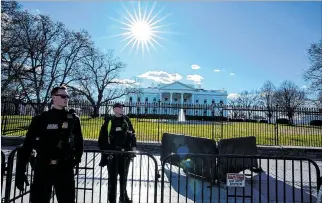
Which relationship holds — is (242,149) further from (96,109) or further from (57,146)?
(96,109)

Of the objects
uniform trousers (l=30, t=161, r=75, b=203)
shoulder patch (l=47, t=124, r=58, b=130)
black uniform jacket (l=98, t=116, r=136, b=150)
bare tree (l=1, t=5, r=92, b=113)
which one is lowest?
uniform trousers (l=30, t=161, r=75, b=203)

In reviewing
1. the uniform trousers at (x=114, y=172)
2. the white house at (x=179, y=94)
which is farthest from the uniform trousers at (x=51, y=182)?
the white house at (x=179, y=94)

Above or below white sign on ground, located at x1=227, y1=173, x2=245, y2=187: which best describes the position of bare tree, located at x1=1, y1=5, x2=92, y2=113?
above

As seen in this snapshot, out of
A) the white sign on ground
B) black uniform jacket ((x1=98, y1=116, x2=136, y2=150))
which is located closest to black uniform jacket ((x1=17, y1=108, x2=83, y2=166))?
black uniform jacket ((x1=98, y1=116, x2=136, y2=150))

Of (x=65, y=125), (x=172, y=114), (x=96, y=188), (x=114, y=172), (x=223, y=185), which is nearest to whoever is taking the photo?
(x=65, y=125)

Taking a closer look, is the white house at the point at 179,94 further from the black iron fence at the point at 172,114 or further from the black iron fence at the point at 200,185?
the black iron fence at the point at 200,185

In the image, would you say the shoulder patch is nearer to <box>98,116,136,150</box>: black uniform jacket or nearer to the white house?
<box>98,116,136,150</box>: black uniform jacket

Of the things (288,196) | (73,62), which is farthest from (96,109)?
(73,62)

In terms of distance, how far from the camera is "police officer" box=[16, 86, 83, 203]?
3.40 m

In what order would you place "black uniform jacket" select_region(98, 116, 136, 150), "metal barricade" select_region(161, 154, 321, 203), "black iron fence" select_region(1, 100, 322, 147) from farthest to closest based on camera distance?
"black iron fence" select_region(1, 100, 322, 147), "metal barricade" select_region(161, 154, 321, 203), "black uniform jacket" select_region(98, 116, 136, 150)

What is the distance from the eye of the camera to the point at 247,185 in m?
6.83

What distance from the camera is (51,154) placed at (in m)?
3.44

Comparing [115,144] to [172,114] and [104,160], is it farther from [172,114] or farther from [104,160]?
[172,114]

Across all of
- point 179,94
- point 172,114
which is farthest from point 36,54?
point 179,94
